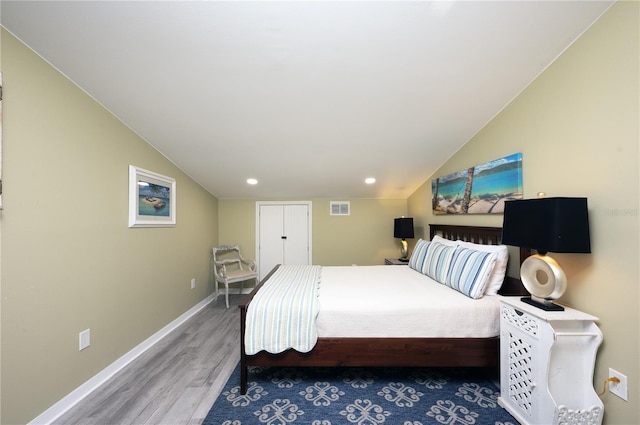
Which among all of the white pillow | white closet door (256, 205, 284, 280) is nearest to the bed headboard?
the white pillow

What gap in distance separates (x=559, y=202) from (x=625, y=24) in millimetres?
1027

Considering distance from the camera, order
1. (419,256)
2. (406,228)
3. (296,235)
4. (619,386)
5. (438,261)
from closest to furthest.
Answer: (619,386), (438,261), (419,256), (406,228), (296,235)

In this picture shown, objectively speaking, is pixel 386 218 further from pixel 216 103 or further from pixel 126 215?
pixel 126 215

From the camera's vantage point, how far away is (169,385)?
196 centimetres

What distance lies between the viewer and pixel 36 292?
157 centimetres

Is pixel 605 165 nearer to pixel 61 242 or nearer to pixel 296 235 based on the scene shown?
pixel 61 242

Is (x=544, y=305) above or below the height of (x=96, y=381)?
above

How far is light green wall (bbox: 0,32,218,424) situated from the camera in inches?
57.2

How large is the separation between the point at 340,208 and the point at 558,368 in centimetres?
361

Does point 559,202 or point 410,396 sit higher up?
point 559,202

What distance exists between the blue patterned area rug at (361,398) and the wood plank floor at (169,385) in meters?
0.16

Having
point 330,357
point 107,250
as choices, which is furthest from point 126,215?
point 330,357

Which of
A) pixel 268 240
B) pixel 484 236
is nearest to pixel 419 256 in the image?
pixel 484 236

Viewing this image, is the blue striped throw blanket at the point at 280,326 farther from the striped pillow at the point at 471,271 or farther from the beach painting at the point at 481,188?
the beach painting at the point at 481,188
